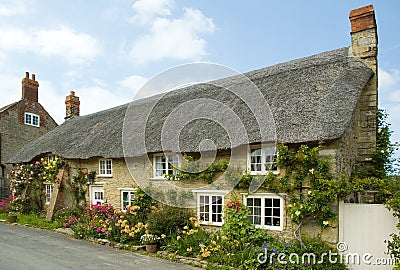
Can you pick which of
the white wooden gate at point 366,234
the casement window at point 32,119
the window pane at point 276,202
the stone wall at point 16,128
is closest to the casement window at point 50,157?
the stone wall at point 16,128

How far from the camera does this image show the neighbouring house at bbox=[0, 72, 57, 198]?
22.6 metres

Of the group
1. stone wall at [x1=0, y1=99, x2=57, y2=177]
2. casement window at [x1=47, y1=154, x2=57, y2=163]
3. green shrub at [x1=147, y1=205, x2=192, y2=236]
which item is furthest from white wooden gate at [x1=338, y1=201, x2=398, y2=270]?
stone wall at [x1=0, y1=99, x2=57, y2=177]

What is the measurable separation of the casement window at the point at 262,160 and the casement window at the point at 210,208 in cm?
147

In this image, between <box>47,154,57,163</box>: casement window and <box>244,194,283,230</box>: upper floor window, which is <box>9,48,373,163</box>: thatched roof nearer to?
<box>47,154,57,163</box>: casement window

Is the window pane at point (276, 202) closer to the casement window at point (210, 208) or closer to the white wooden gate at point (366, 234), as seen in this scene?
the white wooden gate at point (366, 234)

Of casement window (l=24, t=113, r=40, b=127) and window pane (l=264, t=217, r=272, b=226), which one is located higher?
casement window (l=24, t=113, r=40, b=127)

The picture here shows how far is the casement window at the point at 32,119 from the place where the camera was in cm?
2433

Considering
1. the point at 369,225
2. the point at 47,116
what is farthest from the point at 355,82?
the point at 47,116

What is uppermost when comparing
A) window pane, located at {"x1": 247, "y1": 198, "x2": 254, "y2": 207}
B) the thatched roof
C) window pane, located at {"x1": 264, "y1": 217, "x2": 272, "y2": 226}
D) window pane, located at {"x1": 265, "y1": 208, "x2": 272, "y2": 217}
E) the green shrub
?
the thatched roof

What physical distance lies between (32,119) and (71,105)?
4240mm

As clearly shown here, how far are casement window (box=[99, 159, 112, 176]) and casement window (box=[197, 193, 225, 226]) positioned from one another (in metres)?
5.08

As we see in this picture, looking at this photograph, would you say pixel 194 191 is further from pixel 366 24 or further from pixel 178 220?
pixel 366 24

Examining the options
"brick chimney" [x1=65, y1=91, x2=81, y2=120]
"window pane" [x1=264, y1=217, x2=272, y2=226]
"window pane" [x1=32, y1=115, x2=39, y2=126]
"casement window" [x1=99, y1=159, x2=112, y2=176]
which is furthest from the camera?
"window pane" [x1=32, y1=115, x2=39, y2=126]

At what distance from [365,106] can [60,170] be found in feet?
45.3
